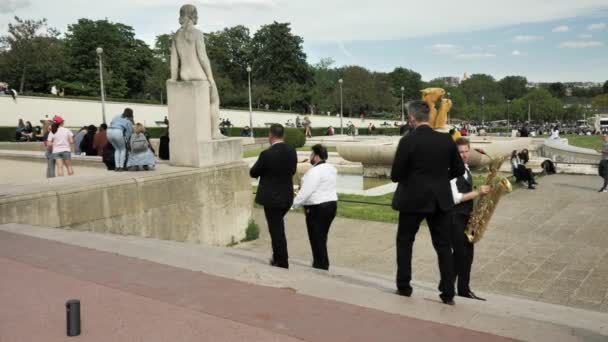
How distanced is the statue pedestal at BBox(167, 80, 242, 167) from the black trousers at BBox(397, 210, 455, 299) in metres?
5.98

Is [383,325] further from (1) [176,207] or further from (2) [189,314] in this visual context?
(1) [176,207]

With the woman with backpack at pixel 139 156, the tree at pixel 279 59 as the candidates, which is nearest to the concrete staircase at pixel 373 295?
the woman with backpack at pixel 139 156

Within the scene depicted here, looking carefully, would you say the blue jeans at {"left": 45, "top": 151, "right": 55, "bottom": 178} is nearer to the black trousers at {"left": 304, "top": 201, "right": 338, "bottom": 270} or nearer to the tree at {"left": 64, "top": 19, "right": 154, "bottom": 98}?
the black trousers at {"left": 304, "top": 201, "right": 338, "bottom": 270}

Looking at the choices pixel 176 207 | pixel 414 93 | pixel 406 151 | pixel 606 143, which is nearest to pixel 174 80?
pixel 176 207

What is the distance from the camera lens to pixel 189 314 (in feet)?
13.5

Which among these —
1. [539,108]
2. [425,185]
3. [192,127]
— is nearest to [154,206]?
[192,127]

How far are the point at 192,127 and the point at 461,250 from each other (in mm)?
5921

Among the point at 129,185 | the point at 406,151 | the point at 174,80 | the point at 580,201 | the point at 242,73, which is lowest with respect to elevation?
the point at 580,201

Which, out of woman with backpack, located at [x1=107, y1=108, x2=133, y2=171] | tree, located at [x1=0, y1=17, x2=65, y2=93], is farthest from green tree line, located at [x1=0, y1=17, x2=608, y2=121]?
woman with backpack, located at [x1=107, y1=108, x2=133, y2=171]

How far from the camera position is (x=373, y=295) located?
183 inches

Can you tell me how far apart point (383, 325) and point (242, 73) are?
314 feet

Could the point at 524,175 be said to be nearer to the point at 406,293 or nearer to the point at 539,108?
the point at 406,293

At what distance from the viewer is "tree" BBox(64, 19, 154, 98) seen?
207ft

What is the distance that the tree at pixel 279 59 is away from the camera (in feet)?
300
